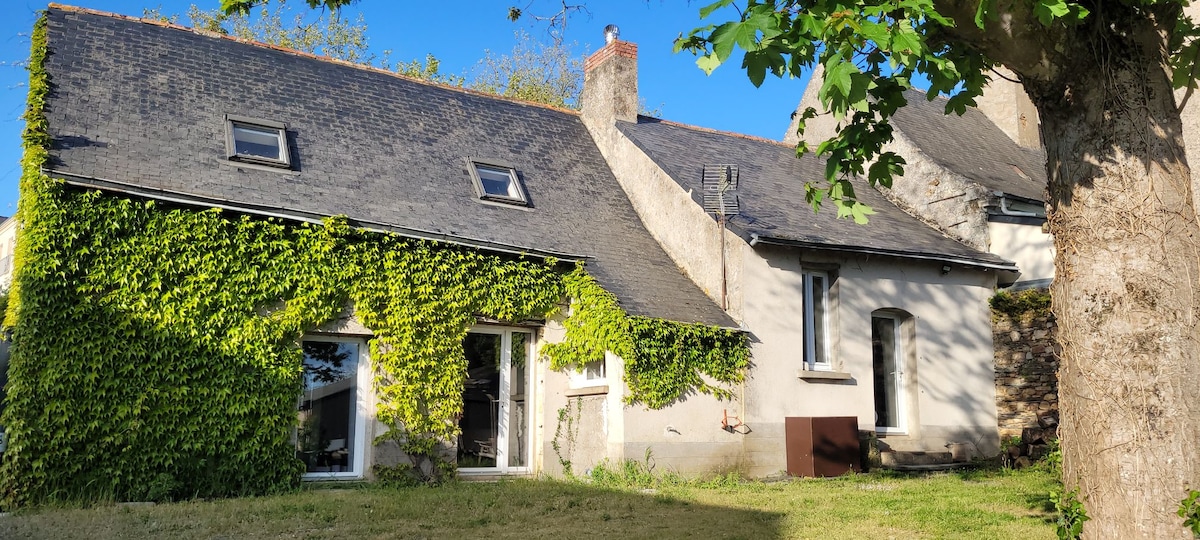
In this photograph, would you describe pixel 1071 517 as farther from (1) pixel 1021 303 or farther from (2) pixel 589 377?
(1) pixel 1021 303

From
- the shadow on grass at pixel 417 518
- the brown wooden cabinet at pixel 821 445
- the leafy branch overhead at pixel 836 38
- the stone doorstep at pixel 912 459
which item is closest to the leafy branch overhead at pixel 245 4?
the leafy branch overhead at pixel 836 38

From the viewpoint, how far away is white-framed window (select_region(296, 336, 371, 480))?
1053 centimetres

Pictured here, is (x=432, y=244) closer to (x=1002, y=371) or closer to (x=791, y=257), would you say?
(x=791, y=257)

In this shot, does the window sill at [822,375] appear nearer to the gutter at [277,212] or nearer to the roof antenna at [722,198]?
the roof antenna at [722,198]

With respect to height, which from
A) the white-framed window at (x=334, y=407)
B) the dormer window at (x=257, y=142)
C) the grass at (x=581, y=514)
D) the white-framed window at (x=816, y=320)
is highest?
the dormer window at (x=257, y=142)

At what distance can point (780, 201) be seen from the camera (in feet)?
47.4

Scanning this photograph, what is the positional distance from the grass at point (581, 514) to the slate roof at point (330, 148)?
3120mm

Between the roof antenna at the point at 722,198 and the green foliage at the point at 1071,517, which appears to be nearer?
the green foliage at the point at 1071,517

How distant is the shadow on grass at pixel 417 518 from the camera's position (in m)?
6.99

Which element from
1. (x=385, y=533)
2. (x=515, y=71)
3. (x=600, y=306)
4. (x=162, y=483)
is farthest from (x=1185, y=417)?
(x=515, y=71)

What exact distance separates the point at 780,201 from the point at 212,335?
8577 mm

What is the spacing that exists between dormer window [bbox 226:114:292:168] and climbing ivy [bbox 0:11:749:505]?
57.5 inches

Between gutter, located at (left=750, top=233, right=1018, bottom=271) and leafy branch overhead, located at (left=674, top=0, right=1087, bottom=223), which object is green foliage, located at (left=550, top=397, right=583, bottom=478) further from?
leafy branch overhead, located at (left=674, top=0, right=1087, bottom=223)

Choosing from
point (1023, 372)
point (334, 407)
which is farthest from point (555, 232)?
point (1023, 372)
